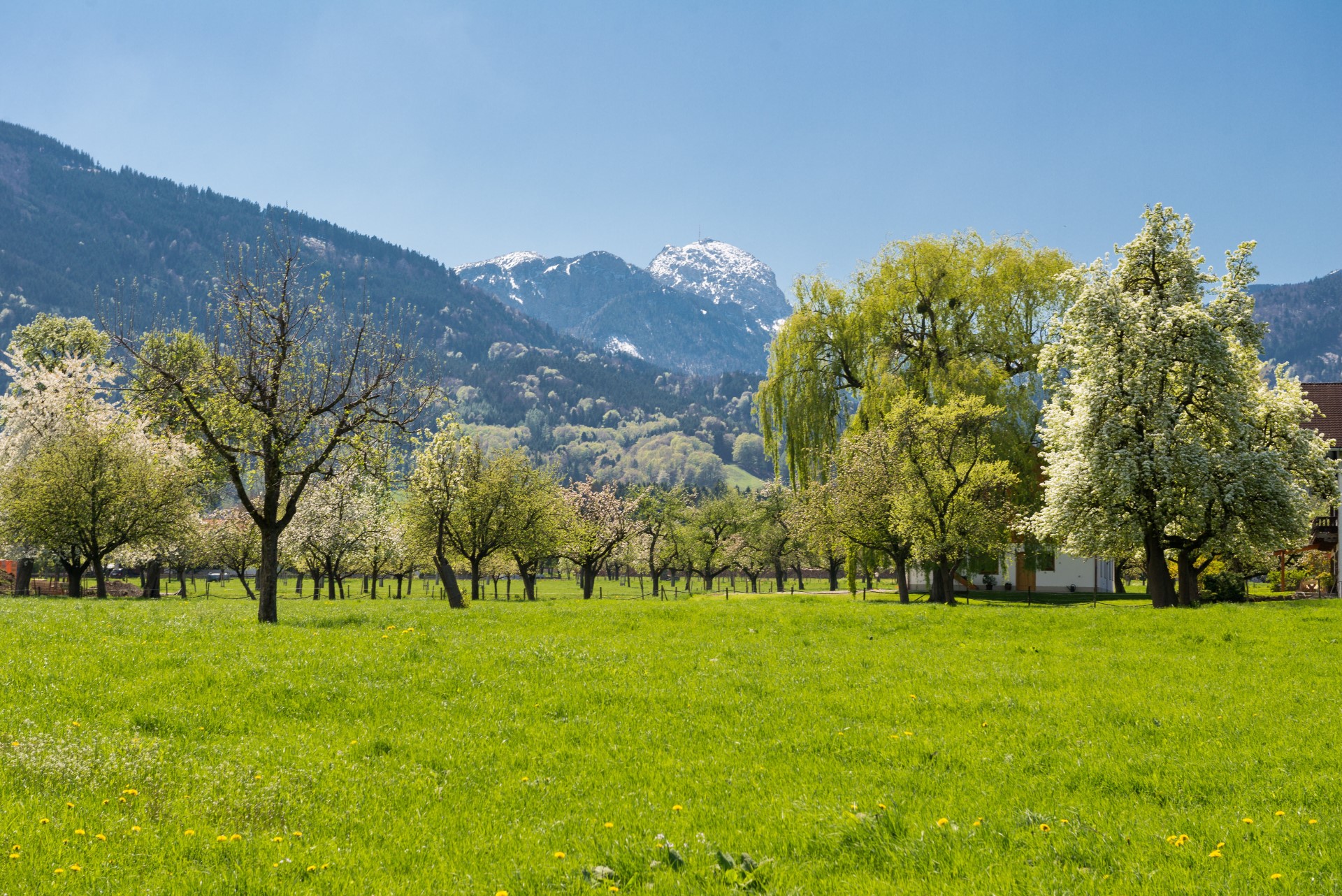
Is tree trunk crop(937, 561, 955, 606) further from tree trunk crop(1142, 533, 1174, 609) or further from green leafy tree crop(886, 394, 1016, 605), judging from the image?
tree trunk crop(1142, 533, 1174, 609)

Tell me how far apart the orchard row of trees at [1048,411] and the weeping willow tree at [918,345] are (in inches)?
3.9

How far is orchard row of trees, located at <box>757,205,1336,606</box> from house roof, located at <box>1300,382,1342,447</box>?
80.5 feet

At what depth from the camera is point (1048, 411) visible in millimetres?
33312

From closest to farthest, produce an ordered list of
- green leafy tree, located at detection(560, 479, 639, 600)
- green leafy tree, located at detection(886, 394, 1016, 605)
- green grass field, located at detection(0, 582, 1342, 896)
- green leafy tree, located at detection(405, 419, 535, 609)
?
green grass field, located at detection(0, 582, 1342, 896)
green leafy tree, located at detection(886, 394, 1016, 605)
green leafy tree, located at detection(405, 419, 535, 609)
green leafy tree, located at detection(560, 479, 639, 600)

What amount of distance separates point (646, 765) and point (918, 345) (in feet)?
121

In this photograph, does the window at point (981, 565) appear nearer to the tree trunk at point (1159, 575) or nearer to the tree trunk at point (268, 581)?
the tree trunk at point (1159, 575)

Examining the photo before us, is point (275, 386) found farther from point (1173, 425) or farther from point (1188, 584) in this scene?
point (1188, 584)

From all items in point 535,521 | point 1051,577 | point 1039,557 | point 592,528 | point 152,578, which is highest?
point 535,521

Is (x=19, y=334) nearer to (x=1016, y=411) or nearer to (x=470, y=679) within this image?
(x=470, y=679)

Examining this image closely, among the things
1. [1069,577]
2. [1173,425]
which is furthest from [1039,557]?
[1173,425]

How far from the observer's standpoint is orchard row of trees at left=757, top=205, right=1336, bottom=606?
1096 inches

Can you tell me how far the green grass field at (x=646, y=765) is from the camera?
6.70 meters

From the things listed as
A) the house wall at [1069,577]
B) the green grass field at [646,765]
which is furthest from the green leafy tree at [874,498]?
the house wall at [1069,577]

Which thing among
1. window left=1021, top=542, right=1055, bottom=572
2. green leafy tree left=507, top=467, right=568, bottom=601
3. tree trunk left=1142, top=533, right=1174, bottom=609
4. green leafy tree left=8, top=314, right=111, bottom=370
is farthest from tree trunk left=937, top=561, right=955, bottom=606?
green leafy tree left=8, top=314, right=111, bottom=370
